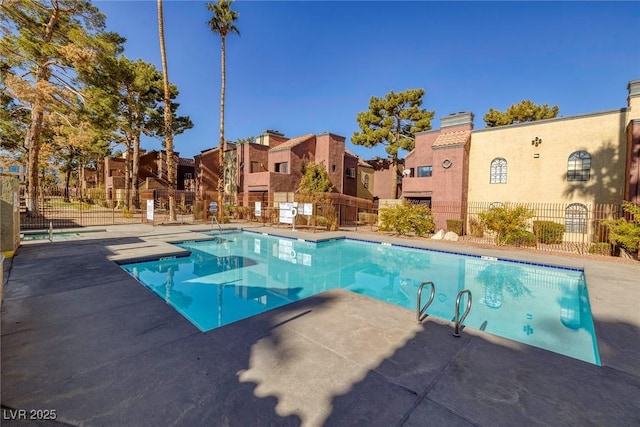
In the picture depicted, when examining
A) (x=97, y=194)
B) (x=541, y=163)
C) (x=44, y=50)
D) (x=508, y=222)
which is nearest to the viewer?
(x=508, y=222)

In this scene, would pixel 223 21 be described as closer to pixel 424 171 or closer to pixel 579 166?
pixel 424 171

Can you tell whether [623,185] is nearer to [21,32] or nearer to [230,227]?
[230,227]

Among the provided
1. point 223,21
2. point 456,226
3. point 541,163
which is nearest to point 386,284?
point 456,226

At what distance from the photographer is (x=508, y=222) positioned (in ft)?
44.4

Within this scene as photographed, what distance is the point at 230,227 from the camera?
1975cm

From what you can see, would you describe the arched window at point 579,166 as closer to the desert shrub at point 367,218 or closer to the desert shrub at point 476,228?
the desert shrub at point 476,228

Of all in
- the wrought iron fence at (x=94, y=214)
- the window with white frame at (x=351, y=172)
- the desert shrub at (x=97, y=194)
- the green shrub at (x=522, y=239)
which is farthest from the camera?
the desert shrub at (x=97, y=194)

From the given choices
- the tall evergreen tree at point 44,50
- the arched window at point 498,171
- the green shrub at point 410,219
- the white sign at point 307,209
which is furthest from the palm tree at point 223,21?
the arched window at point 498,171

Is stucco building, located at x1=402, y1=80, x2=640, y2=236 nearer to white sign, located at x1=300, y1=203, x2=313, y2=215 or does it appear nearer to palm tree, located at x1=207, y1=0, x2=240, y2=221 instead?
white sign, located at x1=300, y1=203, x2=313, y2=215

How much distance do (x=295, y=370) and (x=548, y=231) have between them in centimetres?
1737

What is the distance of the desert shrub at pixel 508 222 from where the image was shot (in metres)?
13.4

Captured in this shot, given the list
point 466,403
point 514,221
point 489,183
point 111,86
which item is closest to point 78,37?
point 111,86

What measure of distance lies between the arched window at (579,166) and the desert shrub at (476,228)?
536 centimetres

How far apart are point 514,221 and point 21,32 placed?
2809 centimetres
